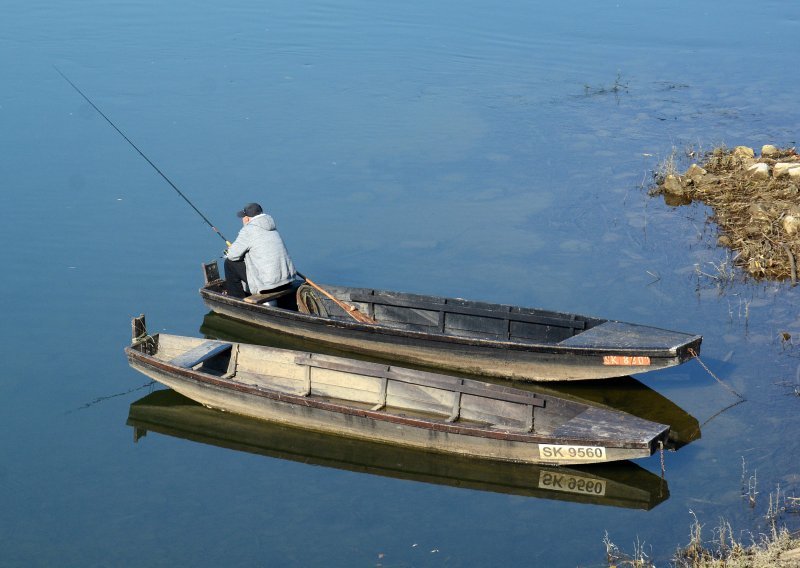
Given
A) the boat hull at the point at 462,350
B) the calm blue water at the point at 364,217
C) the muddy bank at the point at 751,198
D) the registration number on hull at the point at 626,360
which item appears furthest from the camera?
the muddy bank at the point at 751,198

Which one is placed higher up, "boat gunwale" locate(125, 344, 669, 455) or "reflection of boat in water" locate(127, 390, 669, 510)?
"boat gunwale" locate(125, 344, 669, 455)

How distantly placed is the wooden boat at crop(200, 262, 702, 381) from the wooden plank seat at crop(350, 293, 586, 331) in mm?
15

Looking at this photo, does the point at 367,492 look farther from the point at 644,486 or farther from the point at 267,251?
the point at 267,251

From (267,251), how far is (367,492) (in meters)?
4.74

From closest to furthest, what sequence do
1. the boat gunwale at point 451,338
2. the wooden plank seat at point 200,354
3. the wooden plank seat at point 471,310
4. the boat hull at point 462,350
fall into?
the boat gunwale at point 451,338, the boat hull at point 462,350, the wooden plank seat at point 200,354, the wooden plank seat at point 471,310

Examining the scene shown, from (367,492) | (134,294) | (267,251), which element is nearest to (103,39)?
(134,294)

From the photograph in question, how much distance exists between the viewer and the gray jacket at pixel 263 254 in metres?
15.3

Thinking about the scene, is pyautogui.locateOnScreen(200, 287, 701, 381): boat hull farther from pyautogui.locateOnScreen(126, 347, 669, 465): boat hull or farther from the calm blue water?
pyautogui.locateOnScreen(126, 347, 669, 465): boat hull

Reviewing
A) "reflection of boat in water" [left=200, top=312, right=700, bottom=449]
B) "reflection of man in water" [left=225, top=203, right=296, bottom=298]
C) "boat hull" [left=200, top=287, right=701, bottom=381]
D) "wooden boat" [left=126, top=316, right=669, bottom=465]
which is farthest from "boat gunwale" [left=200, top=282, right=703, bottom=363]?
"wooden boat" [left=126, top=316, right=669, bottom=465]

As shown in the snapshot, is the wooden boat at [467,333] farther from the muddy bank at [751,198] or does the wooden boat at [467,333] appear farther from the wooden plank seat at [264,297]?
the muddy bank at [751,198]

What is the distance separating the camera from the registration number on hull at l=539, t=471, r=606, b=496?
11.8 meters

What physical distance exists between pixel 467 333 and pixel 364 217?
579 centimetres

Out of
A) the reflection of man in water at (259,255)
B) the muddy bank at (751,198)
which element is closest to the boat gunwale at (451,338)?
the reflection of man in water at (259,255)

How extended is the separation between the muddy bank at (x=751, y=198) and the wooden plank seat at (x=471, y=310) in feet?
14.7
